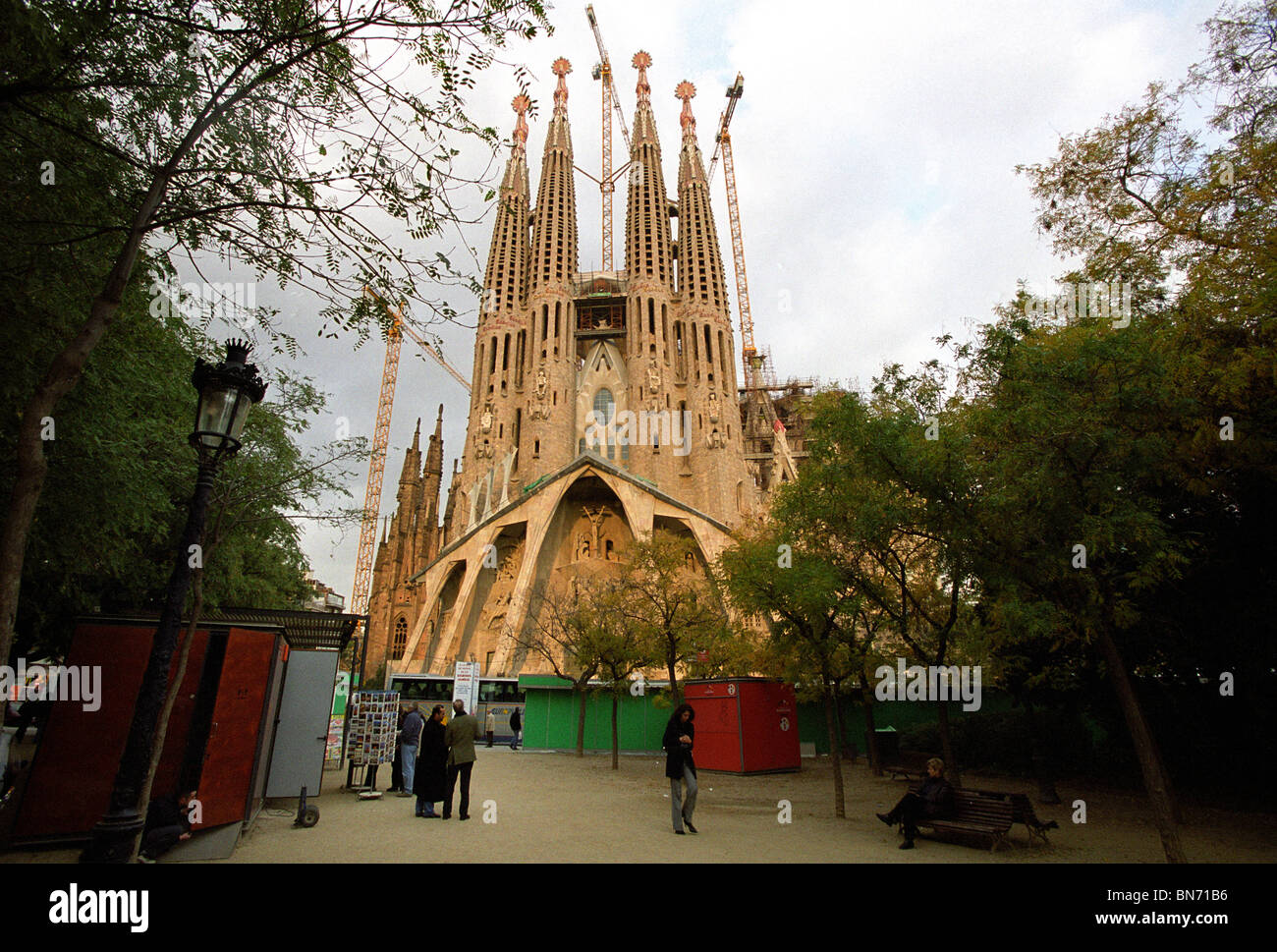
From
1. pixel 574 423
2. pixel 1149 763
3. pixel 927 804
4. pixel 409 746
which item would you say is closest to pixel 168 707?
pixel 409 746

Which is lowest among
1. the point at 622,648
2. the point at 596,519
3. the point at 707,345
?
the point at 622,648

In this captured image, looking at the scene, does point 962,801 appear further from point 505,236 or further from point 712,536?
point 505,236

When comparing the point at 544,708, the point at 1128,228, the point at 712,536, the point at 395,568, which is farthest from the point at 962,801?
the point at 395,568

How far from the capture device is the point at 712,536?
37531 millimetres

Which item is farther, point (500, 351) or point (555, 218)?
point (555, 218)

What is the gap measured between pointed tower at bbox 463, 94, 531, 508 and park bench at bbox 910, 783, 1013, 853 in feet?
137

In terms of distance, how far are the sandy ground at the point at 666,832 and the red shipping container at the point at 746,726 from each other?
7.87ft

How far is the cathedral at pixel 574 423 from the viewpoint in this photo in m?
39.0

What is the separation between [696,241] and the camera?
178 ft

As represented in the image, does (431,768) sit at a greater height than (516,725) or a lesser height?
greater

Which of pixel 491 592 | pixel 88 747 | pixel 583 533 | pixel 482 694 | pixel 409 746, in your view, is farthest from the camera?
pixel 583 533

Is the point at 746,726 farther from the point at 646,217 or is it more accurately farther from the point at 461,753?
the point at 646,217

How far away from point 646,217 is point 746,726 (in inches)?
1839
